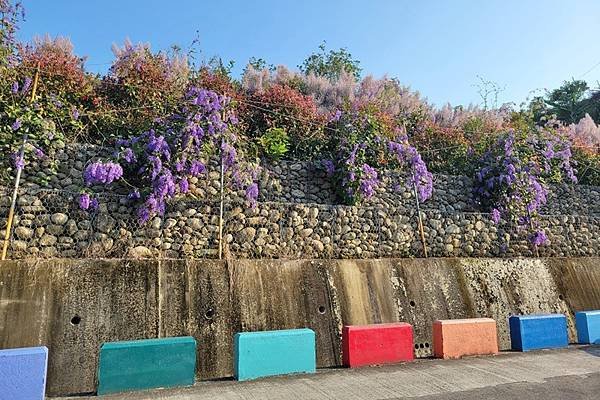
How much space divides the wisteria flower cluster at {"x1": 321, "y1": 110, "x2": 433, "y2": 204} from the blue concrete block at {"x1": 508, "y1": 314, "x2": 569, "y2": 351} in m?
3.62

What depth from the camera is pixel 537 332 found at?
7820 mm

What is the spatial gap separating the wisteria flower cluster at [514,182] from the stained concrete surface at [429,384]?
459 cm

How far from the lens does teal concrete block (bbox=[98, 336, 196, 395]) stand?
513cm

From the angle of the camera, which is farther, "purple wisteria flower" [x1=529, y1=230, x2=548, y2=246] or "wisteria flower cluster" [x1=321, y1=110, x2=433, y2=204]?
"purple wisteria flower" [x1=529, y1=230, x2=548, y2=246]

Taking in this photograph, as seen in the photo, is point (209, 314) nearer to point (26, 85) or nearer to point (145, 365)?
point (145, 365)

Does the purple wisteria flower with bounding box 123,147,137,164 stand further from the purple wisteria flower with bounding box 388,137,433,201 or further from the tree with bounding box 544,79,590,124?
the tree with bounding box 544,79,590,124

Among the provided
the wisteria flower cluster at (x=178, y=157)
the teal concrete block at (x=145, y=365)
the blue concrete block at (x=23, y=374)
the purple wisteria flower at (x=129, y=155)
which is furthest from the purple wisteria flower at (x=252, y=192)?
the blue concrete block at (x=23, y=374)

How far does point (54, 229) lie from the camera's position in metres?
6.75

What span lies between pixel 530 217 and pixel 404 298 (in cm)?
511

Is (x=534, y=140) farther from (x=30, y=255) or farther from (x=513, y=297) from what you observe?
(x=30, y=255)

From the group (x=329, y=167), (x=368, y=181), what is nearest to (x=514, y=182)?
(x=368, y=181)

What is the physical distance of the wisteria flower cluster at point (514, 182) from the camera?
10.7 m

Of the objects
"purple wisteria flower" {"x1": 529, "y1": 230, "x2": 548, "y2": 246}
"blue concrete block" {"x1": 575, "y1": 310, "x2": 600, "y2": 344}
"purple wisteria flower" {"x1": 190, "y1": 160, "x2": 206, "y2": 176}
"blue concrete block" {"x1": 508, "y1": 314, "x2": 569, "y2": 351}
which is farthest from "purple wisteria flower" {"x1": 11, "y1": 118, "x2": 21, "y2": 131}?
"purple wisteria flower" {"x1": 529, "y1": 230, "x2": 548, "y2": 246}

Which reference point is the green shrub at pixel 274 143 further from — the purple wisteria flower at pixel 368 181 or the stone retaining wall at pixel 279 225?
the purple wisteria flower at pixel 368 181
